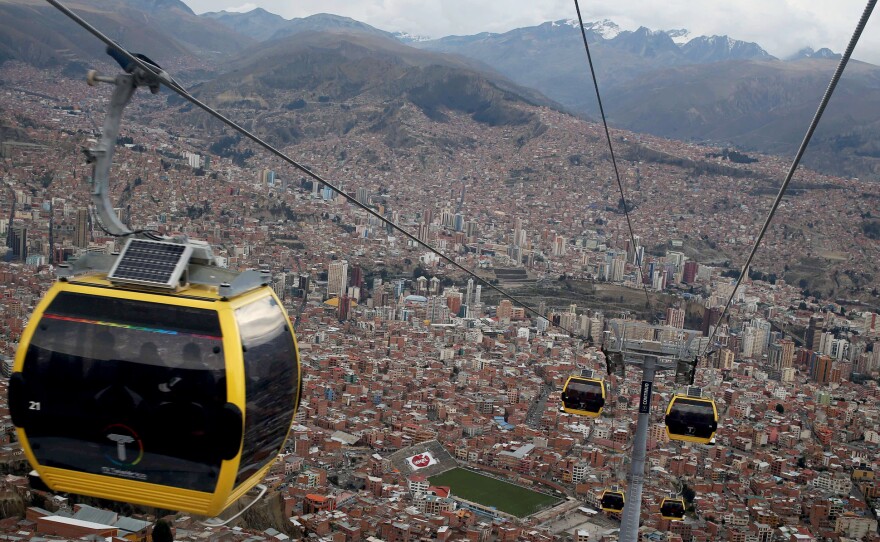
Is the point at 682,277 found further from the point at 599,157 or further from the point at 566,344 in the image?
the point at 599,157

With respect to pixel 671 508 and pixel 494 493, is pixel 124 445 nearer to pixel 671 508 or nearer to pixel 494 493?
pixel 671 508

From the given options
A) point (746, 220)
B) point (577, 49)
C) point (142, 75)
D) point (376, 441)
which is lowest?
point (376, 441)

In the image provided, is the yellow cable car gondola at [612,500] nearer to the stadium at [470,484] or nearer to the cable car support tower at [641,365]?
the cable car support tower at [641,365]

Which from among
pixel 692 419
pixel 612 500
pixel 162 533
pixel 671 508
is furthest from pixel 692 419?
pixel 162 533

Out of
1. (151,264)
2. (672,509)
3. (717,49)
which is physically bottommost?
(672,509)

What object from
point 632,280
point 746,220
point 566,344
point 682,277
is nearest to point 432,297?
point 566,344

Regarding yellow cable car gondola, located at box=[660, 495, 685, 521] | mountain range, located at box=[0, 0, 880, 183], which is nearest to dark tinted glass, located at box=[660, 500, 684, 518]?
yellow cable car gondola, located at box=[660, 495, 685, 521]

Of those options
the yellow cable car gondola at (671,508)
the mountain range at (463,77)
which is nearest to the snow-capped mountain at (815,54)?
the mountain range at (463,77)
